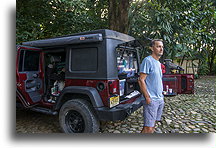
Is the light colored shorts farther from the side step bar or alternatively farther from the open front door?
the open front door

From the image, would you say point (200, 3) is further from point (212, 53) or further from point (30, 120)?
point (212, 53)

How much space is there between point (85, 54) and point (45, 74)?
4.52ft

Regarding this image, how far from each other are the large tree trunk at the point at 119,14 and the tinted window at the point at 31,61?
93.9 inches

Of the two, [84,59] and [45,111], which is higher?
[84,59]

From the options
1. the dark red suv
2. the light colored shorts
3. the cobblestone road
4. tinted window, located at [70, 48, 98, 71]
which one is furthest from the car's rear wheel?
the light colored shorts

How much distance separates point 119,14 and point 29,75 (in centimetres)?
302

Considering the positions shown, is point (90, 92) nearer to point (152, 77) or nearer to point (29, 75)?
point (152, 77)

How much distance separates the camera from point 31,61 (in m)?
3.15

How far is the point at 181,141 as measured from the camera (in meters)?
2.18

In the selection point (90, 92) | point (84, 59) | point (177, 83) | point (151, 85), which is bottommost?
point (177, 83)

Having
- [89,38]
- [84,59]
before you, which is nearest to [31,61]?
[84,59]

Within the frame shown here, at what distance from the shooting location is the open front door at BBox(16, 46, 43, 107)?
2926mm

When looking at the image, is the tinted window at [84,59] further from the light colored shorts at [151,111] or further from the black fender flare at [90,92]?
the light colored shorts at [151,111]

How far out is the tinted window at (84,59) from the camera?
235 cm
